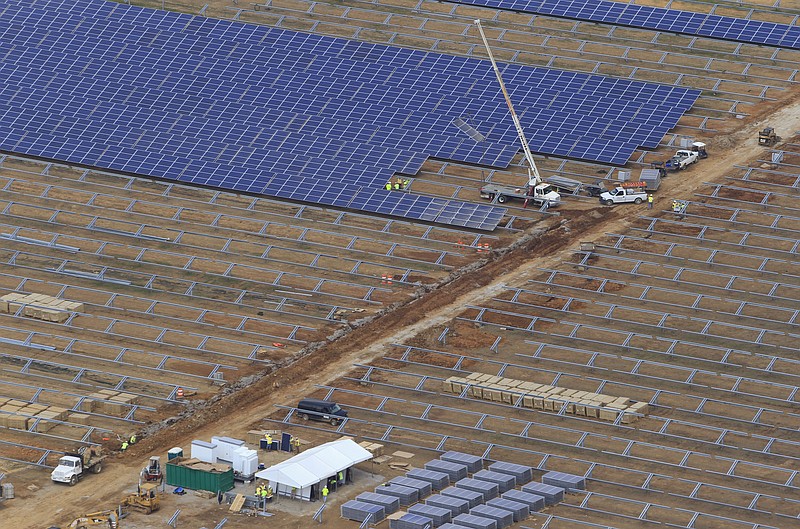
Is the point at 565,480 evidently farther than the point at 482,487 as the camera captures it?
Yes

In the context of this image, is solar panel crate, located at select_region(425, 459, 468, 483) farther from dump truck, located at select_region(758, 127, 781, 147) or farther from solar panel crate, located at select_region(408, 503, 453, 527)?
dump truck, located at select_region(758, 127, 781, 147)

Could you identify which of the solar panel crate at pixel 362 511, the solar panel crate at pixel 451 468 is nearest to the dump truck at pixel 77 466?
the solar panel crate at pixel 362 511

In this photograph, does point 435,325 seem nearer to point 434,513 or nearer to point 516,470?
point 516,470

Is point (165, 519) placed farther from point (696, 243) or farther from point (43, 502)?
point (696, 243)

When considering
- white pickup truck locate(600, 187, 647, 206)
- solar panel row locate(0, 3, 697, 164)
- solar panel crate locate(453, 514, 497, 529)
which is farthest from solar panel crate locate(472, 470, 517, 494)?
solar panel row locate(0, 3, 697, 164)

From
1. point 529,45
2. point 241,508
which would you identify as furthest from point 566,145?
point 241,508

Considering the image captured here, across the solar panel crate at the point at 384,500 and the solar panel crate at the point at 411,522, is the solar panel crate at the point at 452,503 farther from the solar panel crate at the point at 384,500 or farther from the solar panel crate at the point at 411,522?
the solar panel crate at the point at 384,500

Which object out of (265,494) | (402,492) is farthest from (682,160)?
(265,494)

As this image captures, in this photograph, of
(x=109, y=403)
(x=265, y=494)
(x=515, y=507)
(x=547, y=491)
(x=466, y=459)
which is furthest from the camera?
(x=109, y=403)
